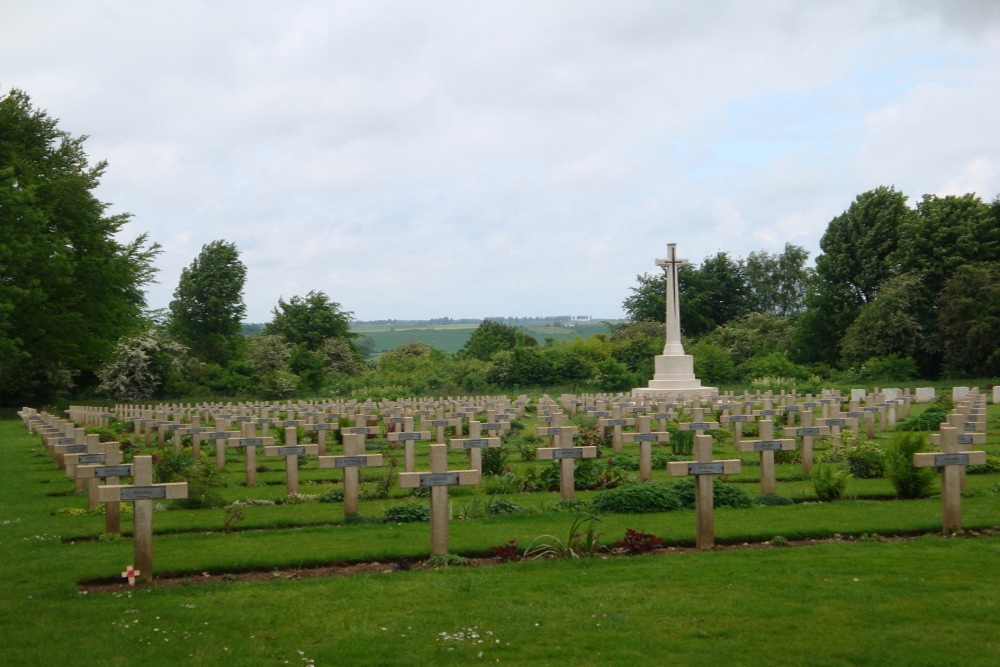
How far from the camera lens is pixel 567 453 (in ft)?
37.3

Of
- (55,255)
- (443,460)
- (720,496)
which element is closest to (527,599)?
(443,460)

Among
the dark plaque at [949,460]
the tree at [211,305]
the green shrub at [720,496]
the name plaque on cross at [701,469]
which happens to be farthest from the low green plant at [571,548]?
the tree at [211,305]

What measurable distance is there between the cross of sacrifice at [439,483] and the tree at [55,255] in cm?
2090

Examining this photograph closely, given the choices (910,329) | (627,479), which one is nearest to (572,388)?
(910,329)

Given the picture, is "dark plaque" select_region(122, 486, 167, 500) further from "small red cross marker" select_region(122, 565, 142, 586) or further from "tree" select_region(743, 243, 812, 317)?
"tree" select_region(743, 243, 812, 317)

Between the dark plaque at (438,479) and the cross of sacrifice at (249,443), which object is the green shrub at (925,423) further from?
the dark plaque at (438,479)

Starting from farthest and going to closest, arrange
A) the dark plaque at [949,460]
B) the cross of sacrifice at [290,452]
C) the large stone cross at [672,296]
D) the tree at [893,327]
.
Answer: the tree at [893,327] → the large stone cross at [672,296] → the cross of sacrifice at [290,452] → the dark plaque at [949,460]

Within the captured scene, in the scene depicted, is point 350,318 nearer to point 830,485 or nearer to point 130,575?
point 830,485

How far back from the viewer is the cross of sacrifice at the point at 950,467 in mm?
9211

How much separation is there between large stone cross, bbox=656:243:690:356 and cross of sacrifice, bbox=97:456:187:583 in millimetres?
30211

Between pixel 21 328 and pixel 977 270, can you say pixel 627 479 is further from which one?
pixel 977 270

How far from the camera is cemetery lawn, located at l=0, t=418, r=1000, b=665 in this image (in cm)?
587

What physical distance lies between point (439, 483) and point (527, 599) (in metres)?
1.72

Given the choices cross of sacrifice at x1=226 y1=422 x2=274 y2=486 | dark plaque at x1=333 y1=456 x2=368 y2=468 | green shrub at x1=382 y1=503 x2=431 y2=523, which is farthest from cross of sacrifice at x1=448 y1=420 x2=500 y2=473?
cross of sacrifice at x1=226 y1=422 x2=274 y2=486
